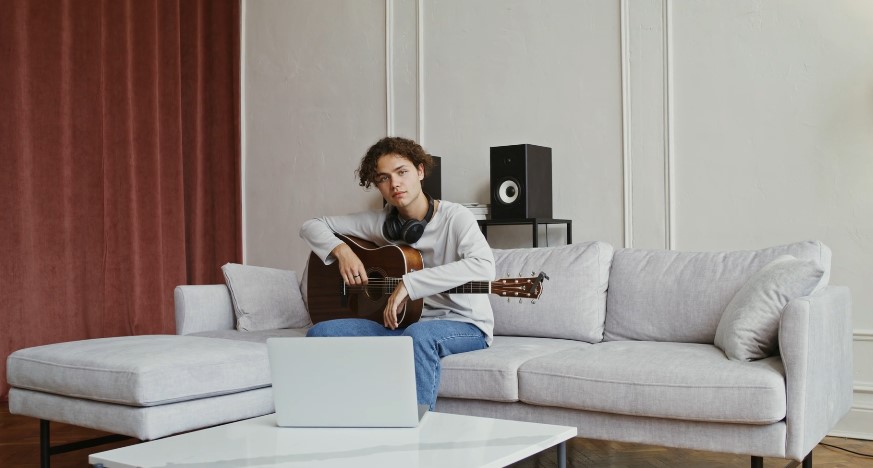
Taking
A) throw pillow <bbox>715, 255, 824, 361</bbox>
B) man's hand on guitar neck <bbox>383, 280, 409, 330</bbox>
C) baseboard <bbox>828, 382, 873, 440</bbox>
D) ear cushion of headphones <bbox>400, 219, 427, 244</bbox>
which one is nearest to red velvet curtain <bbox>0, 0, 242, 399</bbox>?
ear cushion of headphones <bbox>400, 219, 427, 244</bbox>

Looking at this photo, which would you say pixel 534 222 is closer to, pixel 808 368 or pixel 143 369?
pixel 808 368

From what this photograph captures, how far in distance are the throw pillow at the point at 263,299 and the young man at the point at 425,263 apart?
1.56ft

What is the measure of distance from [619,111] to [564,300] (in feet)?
3.60

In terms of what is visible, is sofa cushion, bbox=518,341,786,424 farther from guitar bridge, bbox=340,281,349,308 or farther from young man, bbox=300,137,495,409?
guitar bridge, bbox=340,281,349,308

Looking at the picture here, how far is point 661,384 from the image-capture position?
7.55ft

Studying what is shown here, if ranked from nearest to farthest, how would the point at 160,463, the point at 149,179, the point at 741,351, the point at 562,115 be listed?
the point at 160,463
the point at 741,351
the point at 562,115
the point at 149,179

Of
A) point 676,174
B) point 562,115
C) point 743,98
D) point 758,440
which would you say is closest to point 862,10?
point 743,98

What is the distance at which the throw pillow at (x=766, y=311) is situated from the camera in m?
2.38

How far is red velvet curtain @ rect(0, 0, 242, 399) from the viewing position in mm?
4043

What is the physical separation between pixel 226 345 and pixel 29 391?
659mm

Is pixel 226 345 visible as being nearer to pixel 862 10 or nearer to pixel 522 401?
pixel 522 401

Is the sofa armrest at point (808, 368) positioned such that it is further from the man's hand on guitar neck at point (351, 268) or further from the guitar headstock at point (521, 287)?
the man's hand on guitar neck at point (351, 268)

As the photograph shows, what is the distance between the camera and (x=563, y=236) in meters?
3.96

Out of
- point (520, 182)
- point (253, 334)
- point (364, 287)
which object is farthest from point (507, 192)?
point (253, 334)
